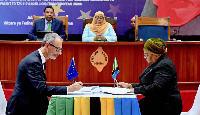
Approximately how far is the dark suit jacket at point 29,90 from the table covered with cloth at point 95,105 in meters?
0.17

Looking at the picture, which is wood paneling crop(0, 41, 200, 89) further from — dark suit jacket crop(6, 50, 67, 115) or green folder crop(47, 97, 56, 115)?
green folder crop(47, 97, 56, 115)

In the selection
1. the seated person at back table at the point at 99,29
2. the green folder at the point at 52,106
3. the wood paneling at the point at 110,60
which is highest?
the seated person at back table at the point at 99,29

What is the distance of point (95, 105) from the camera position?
2135 mm

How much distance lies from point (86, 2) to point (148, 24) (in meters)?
2.02

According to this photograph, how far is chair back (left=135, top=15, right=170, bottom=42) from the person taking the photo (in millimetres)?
5348

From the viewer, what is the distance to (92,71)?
14.2ft

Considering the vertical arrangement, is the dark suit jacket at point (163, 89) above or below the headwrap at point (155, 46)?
below

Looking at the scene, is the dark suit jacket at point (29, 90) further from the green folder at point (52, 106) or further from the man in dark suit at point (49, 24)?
the man in dark suit at point (49, 24)

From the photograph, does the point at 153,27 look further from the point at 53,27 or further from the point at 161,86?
the point at 161,86

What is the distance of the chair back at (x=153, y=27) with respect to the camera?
535 cm

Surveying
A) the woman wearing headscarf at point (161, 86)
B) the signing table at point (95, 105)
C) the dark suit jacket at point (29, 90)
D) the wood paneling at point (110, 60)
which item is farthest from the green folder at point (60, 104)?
the wood paneling at point (110, 60)

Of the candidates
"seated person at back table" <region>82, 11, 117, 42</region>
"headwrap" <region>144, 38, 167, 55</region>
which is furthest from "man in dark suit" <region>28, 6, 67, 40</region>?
"headwrap" <region>144, 38, 167, 55</region>

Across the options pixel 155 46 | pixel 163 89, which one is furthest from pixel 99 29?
pixel 163 89

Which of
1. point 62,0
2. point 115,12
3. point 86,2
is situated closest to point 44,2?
point 62,0
